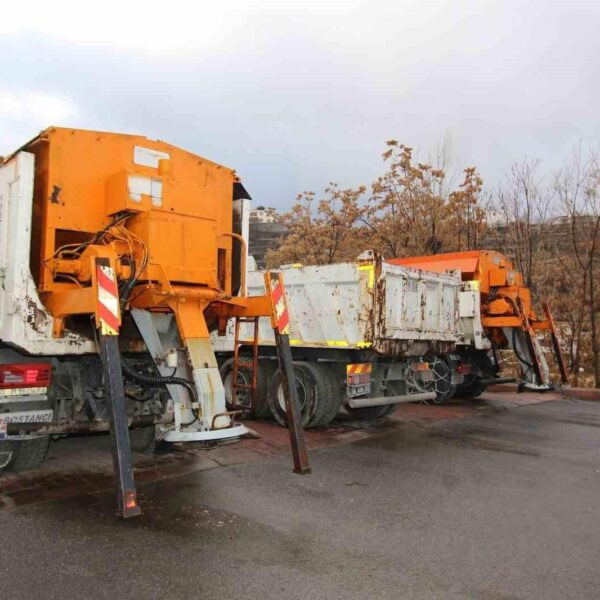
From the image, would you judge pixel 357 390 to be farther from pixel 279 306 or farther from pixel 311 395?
pixel 279 306

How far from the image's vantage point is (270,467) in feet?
19.7

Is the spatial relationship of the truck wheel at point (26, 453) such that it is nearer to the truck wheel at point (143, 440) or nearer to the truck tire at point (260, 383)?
the truck wheel at point (143, 440)

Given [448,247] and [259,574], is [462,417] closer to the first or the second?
[259,574]

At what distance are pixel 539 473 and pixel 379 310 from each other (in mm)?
2754

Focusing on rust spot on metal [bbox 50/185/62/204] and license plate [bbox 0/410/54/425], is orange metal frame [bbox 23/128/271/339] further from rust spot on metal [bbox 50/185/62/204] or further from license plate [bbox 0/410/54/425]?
license plate [bbox 0/410/54/425]

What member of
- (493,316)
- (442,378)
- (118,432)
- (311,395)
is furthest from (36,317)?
(493,316)

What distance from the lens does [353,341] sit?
25.6 ft

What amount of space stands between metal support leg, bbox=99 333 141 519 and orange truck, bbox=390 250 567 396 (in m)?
7.25

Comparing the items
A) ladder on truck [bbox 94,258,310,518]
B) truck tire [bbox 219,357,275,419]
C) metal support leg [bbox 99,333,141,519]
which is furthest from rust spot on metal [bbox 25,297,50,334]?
truck tire [bbox 219,357,275,419]

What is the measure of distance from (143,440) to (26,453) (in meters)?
1.20

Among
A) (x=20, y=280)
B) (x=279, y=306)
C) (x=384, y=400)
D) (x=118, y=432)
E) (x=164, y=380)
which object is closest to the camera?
(x=118, y=432)

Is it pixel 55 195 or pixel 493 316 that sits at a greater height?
pixel 55 195

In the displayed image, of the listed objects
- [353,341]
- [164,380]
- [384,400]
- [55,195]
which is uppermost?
[55,195]

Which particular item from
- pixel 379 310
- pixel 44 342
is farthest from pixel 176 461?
pixel 379 310
